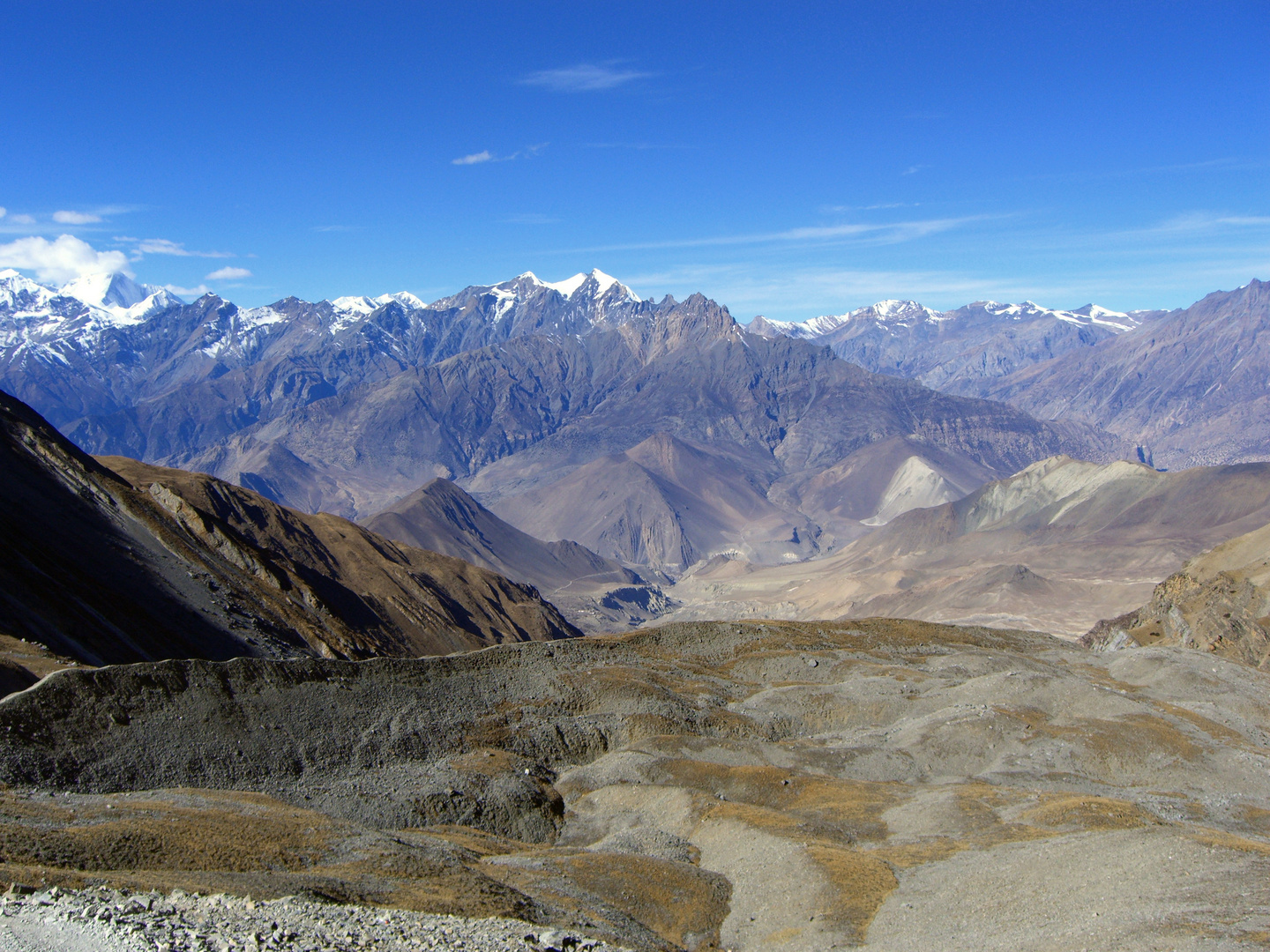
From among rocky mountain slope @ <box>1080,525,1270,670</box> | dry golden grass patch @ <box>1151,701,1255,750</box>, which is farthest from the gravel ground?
rocky mountain slope @ <box>1080,525,1270,670</box>

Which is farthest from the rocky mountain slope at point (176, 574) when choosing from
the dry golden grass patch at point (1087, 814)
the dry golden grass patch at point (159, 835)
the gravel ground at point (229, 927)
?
the dry golden grass patch at point (1087, 814)

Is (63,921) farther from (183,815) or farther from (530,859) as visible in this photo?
(530,859)

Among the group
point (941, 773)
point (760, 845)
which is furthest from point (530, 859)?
point (941, 773)

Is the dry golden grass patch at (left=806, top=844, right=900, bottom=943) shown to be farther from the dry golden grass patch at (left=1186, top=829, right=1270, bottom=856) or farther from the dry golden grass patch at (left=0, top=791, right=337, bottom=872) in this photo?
the dry golden grass patch at (left=0, top=791, right=337, bottom=872)

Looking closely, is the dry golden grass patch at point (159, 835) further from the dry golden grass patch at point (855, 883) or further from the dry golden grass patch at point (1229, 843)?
the dry golden grass patch at point (1229, 843)

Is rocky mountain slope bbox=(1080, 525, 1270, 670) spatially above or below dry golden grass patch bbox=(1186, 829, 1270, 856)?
below

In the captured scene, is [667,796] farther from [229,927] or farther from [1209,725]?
[1209,725]

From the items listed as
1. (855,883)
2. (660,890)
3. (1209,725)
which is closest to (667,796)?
(660,890)
